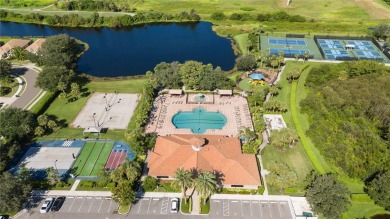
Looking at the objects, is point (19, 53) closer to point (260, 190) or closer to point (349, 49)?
point (260, 190)

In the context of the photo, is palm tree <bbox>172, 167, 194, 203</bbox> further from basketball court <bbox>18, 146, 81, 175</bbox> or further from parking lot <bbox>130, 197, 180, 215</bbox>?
basketball court <bbox>18, 146, 81, 175</bbox>

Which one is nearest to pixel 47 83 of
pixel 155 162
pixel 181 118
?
pixel 181 118

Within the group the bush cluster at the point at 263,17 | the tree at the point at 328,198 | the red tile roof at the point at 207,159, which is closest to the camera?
the tree at the point at 328,198

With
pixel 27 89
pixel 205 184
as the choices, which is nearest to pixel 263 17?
pixel 27 89

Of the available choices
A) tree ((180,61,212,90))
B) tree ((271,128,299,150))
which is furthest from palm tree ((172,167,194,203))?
tree ((180,61,212,90))

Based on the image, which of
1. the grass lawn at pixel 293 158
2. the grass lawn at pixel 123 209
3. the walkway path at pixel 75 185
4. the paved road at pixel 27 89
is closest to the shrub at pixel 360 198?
the grass lawn at pixel 293 158

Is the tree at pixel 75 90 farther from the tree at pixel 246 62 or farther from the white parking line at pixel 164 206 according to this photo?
the tree at pixel 246 62
